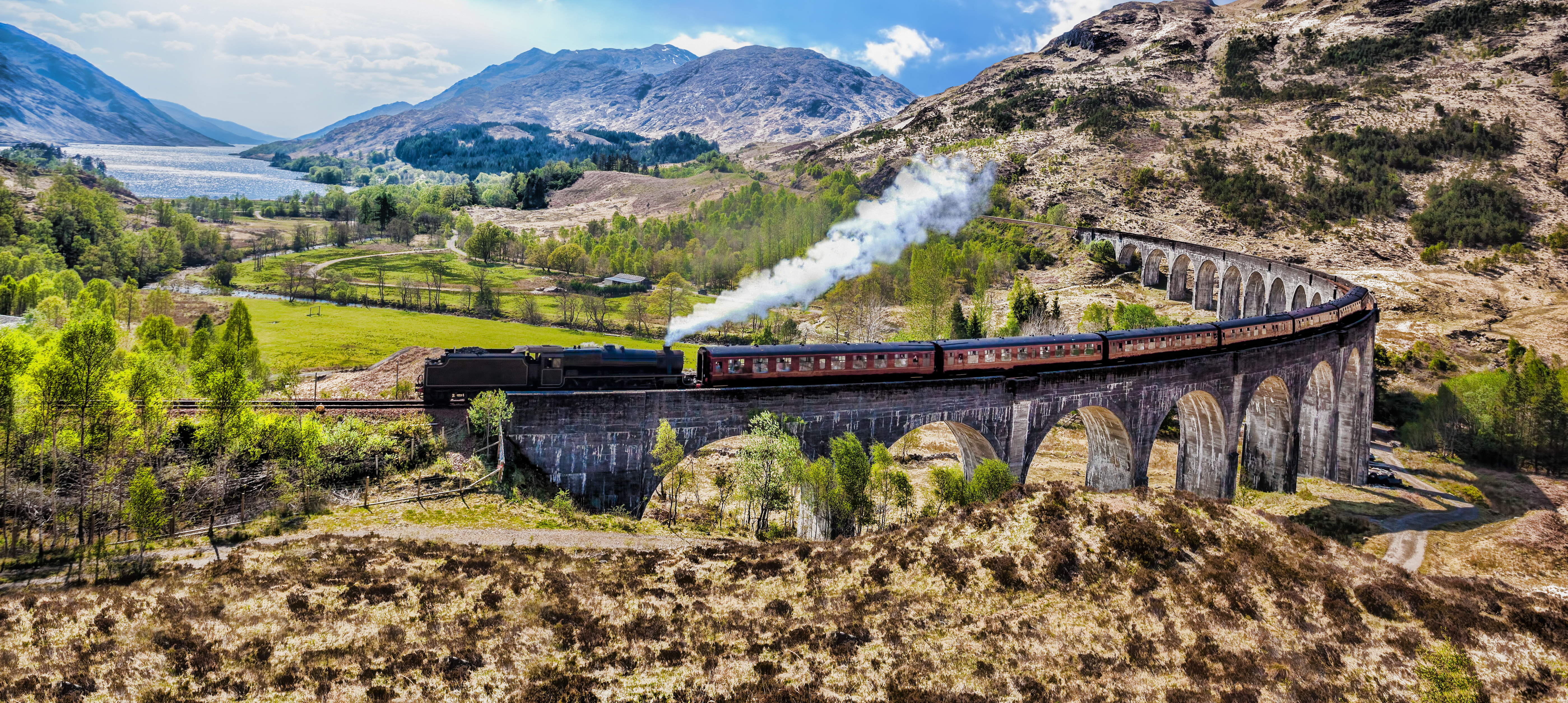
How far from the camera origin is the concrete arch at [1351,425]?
185 feet

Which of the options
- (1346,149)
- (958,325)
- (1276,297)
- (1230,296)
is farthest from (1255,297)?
(1346,149)

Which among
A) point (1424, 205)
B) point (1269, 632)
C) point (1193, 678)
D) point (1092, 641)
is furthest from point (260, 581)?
point (1424, 205)

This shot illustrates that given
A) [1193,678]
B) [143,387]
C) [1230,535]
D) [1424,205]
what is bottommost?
[1193,678]

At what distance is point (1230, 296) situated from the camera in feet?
330

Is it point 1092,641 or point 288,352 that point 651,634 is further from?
point 288,352

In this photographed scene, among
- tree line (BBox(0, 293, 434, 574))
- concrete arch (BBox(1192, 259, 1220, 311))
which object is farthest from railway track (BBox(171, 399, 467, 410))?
concrete arch (BBox(1192, 259, 1220, 311))

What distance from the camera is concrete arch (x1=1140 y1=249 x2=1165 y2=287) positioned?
112938 mm

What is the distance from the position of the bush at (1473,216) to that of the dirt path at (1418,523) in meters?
78.4

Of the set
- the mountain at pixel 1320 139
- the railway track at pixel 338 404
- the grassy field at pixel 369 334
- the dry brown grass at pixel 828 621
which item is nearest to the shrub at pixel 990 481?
the dry brown grass at pixel 828 621

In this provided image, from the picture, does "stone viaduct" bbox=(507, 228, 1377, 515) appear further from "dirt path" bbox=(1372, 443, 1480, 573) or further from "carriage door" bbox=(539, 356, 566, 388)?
"dirt path" bbox=(1372, 443, 1480, 573)

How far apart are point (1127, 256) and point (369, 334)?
103699mm

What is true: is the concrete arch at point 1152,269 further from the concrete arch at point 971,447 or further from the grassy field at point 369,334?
the concrete arch at point 971,447

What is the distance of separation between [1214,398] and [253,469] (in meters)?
48.0

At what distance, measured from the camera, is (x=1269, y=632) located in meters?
24.4
